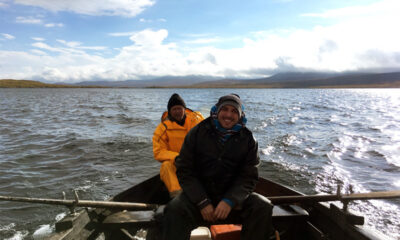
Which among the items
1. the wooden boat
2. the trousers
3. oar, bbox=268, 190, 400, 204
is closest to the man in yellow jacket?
the trousers

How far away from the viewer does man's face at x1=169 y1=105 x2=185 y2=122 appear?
5980mm

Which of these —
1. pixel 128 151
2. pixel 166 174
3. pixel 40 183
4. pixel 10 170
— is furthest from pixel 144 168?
pixel 166 174

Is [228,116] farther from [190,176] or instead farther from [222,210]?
[222,210]

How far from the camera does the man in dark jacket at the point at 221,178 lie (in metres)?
3.50

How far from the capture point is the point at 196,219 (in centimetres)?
358

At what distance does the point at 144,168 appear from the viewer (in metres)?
12.0

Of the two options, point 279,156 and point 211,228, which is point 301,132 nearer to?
point 279,156

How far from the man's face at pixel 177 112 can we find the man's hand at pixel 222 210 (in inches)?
113

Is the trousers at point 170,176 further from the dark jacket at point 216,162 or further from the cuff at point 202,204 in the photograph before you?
the cuff at point 202,204

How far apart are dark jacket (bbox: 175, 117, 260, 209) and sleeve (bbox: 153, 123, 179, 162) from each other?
2063 mm

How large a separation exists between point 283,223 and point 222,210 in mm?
1989

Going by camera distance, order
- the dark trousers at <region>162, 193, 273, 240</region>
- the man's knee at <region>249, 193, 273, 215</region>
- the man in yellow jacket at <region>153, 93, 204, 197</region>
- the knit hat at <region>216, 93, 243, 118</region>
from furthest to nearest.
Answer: the man in yellow jacket at <region>153, 93, 204, 197</region>
the knit hat at <region>216, 93, 243, 118</region>
the man's knee at <region>249, 193, 273, 215</region>
the dark trousers at <region>162, 193, 273, 240</region>

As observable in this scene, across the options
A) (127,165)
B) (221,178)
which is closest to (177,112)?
(221,178)

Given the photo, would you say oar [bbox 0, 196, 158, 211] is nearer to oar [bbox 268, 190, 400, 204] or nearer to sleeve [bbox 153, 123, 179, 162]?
sleeve [bbox 153, 123, 179, 162]
